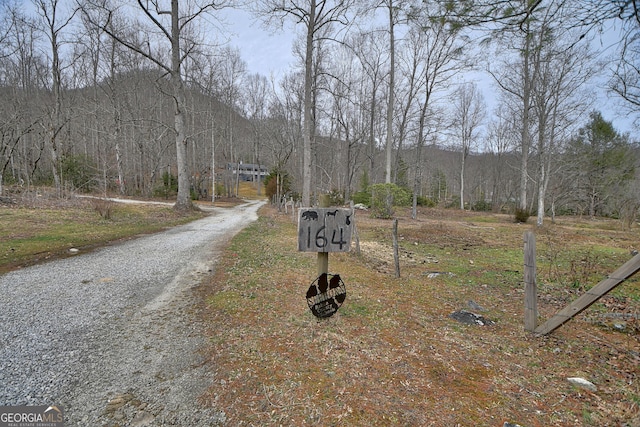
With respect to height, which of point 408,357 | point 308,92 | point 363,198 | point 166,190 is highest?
point 308,92

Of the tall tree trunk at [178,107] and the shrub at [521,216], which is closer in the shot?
the tall tree trunk at [178,107]

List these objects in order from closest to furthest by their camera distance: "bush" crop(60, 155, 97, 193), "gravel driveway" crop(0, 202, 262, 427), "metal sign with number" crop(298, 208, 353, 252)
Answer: "gravel driveway" crop(0, 202, 262, 427), "metal sign with number" crop(298, 208, 353, 252), "bush" crop(60, 155, 97, 193)

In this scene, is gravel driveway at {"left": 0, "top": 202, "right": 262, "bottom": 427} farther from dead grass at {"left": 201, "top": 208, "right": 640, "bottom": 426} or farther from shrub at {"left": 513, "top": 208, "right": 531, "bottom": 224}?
shrub at {"left": 513, "top": 208, "right": 531, "bottom": 224}

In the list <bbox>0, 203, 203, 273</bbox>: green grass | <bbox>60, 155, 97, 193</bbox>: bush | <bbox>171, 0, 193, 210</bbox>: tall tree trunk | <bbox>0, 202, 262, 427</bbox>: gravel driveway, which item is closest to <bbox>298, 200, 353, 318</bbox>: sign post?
<bbox>0, 202, 262, 427</bbox>: gravel driveway

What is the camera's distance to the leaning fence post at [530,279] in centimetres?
329

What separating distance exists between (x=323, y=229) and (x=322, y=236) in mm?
82

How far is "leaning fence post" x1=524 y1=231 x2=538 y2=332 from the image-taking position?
329cm

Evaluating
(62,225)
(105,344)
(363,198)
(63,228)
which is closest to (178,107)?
(62,225)

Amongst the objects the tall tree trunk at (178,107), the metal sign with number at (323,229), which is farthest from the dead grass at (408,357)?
the tall tree trunk at (178,107)

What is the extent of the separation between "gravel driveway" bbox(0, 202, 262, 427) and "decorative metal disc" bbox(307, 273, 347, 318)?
4.26ft

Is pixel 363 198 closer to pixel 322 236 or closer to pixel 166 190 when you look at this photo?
pixel 166 190

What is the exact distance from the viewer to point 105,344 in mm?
2920

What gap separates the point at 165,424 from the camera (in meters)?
1.93

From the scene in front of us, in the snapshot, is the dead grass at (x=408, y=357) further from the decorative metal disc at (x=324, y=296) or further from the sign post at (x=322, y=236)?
the sign post at (x=322, y=236)
